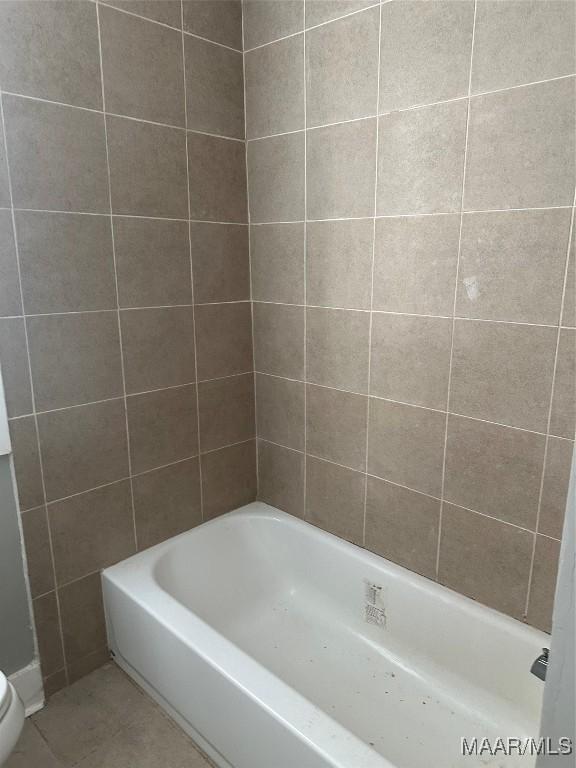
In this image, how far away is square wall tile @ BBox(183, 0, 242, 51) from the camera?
1.69 m

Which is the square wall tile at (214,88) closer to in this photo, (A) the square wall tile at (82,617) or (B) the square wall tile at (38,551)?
(B) the square wall tile at (38,551)

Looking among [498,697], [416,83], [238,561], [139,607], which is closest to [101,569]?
[139,607]

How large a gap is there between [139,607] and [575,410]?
4.43 ft

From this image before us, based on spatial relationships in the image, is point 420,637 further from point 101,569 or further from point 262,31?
point 262,31

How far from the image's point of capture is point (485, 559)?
157 cm

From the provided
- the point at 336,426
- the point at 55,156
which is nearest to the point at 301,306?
the point at 336,426

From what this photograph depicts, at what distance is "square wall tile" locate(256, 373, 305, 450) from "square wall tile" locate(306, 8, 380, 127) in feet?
2.95

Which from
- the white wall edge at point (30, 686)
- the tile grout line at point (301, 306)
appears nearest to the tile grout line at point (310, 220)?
the tile grout line at point (301, 306)

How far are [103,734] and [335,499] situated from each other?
3.34ft

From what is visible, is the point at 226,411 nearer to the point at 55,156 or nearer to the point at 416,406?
the point at 416,406

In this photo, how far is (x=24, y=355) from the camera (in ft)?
4.91

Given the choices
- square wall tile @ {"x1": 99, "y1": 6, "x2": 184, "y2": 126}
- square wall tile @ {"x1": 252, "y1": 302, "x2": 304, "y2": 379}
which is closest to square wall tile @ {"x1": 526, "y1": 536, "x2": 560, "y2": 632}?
square wall tile @ {"x1": 252, "y1": 302, "x2": 304, "y2": 379}

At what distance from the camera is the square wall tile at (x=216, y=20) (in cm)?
169

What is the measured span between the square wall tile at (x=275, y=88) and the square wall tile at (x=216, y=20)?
3.2 inches
